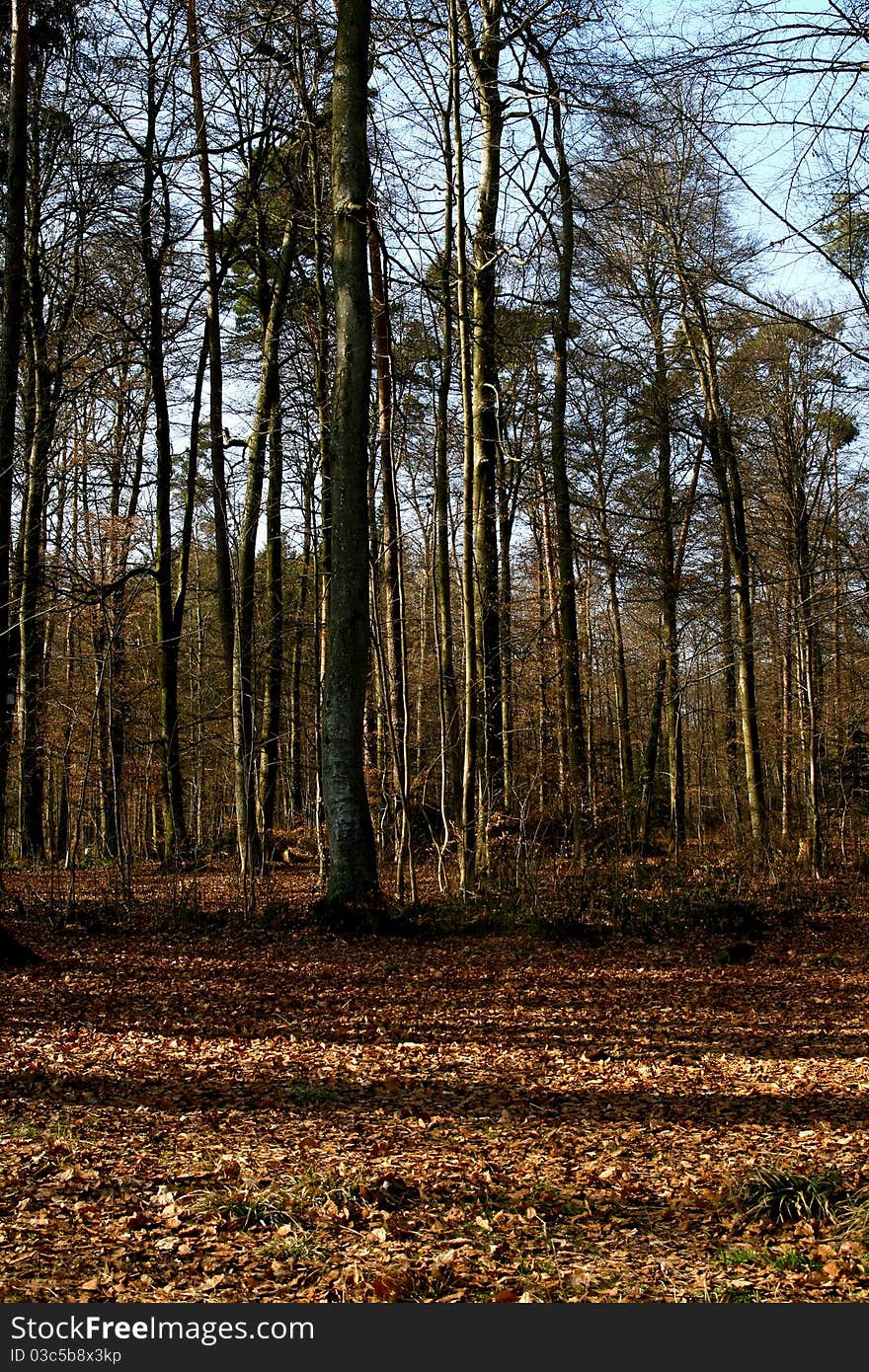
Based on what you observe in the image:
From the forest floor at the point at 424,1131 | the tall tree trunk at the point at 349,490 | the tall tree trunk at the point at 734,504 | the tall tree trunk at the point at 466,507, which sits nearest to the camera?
the forest floor at the point at 424,1131

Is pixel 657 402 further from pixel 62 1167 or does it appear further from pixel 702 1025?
pixel 62 1167

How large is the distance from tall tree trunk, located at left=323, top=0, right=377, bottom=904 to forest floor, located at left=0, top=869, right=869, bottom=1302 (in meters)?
1.27

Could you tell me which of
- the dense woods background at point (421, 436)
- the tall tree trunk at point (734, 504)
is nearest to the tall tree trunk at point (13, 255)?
the dense woods background at point (421, 436)

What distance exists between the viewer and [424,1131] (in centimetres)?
438

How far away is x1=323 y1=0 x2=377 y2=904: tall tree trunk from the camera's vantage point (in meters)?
9.00

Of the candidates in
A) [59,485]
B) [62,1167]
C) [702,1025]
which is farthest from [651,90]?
[59,485]

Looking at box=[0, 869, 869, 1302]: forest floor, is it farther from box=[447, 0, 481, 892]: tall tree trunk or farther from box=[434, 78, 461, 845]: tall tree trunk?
box=[434, 78, 461, 845]: tall tree trunk

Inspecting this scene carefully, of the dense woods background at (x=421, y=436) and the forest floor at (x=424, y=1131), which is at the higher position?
the dense woods background at (x=421, y=436)

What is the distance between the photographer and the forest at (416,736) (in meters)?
3.64

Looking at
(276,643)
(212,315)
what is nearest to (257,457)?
(212,315)

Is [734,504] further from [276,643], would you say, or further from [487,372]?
[276,643]

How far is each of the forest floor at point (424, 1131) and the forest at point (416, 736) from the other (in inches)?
1.0

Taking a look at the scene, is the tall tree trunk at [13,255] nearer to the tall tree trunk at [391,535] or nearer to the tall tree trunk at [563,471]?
the tall tree trunk at [391,535]

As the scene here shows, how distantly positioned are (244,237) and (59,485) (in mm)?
6690
